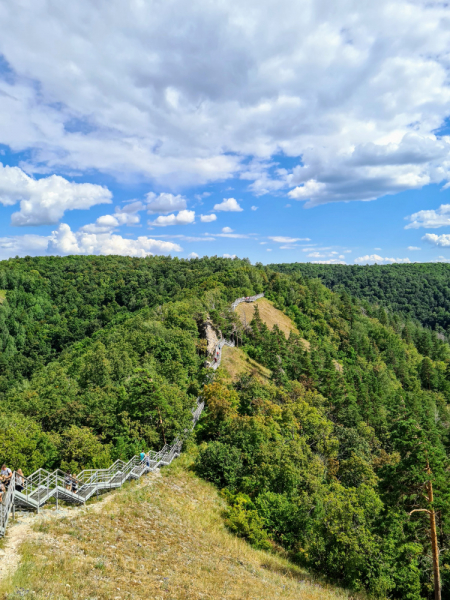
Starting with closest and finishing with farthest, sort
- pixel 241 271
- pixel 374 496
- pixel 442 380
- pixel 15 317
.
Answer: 1. pixel 374 496
2. pixel 442 380
3. pixel 241 271
4. pixel 15 317

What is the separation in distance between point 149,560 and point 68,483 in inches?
286

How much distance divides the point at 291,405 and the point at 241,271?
8449 cm

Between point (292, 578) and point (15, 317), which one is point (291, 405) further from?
point (15, 317)

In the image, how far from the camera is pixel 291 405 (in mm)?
45438

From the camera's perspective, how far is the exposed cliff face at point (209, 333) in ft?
217

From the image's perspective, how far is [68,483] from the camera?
20.1m

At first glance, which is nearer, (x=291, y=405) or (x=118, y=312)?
(x=291, y=405)

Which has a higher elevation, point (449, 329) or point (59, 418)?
point (59, 418)

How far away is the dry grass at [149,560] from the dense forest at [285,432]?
334 centimetres

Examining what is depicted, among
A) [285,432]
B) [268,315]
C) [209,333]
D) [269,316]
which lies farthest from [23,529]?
[268,315]

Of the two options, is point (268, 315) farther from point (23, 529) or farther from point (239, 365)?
point (23, 529)

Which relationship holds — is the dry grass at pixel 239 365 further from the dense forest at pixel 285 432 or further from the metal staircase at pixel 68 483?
the metal staircase at pixel 68 483

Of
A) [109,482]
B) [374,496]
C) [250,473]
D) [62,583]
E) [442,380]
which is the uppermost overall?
[62,583]

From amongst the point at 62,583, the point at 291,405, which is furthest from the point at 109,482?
the point at 291,405
